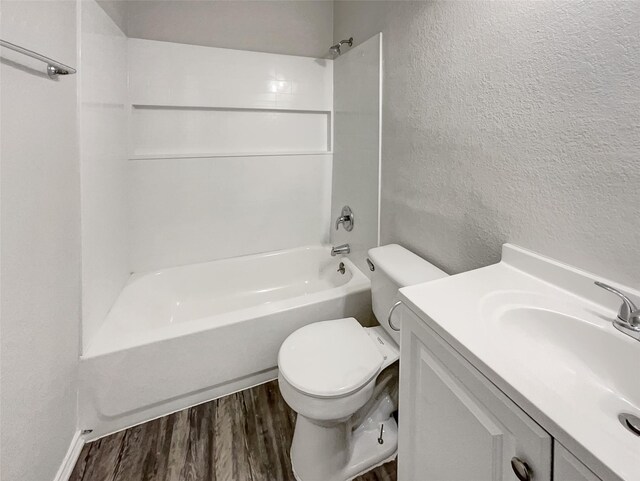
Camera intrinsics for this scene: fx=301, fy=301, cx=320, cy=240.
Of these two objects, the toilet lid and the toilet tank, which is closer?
the toilet lid

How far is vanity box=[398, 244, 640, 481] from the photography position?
18.4 inches

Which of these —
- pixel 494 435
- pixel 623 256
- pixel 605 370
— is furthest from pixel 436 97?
pixel 494 435

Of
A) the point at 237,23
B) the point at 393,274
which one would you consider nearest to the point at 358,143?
the point at 393,274

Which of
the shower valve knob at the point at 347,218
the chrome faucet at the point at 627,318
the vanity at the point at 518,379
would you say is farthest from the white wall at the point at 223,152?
the chrome faucet at the point at 627,318

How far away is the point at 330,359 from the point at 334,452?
0.36m

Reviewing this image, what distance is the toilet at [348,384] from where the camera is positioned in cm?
111

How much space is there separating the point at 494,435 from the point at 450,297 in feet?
1.05

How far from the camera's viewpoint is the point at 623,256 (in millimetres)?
744

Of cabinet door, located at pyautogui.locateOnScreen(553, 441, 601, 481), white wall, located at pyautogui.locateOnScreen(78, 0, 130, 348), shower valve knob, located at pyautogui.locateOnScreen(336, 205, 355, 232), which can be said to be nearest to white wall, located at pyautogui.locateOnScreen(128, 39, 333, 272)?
white wall, located at pyautogui.locateOnScreen(78, 0, 130, 348)

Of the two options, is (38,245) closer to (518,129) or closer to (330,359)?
(330,359)

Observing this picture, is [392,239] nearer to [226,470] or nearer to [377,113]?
[377,113]

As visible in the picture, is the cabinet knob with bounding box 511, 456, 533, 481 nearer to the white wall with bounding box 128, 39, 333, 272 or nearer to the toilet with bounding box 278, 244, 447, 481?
the toilet with bounding box 278, 244, 447, 481

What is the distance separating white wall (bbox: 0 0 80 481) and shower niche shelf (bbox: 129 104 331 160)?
781 millimetres

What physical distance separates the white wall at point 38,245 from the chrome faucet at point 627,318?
153 centimetres
